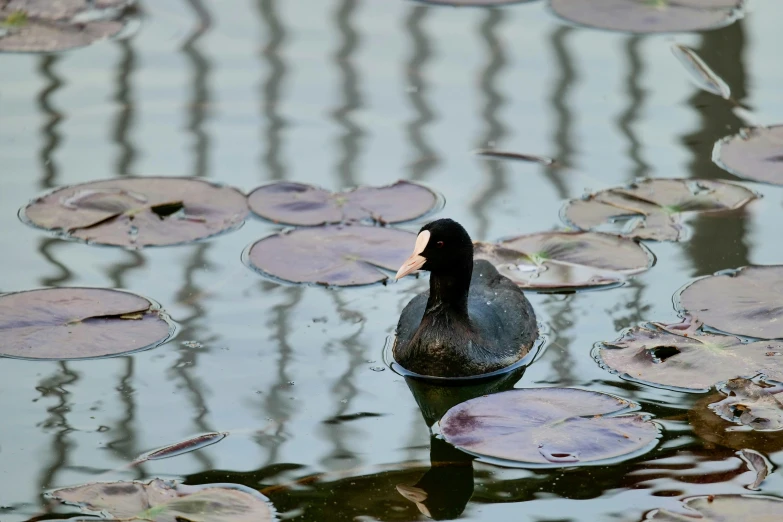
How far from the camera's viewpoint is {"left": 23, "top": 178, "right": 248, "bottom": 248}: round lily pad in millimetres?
5594

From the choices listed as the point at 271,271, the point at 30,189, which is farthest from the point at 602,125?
the point at 30,189

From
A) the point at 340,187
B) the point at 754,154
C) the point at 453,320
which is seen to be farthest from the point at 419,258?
the point at 754,154

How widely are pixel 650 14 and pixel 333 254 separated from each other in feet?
10.8

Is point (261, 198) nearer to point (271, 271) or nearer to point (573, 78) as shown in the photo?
point (271, 271)

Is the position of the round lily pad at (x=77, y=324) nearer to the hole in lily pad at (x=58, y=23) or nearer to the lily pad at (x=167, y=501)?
the lily pad at (x=167, y=501)

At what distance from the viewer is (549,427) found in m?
4.20

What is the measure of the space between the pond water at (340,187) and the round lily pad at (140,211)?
2.8 inches

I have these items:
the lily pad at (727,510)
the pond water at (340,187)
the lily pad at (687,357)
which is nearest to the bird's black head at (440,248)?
the pond water at (340,187)

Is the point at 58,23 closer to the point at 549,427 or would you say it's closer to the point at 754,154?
the point at 754,154

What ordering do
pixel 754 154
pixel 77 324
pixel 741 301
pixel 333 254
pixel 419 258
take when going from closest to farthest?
pixel 419 258
pixel 77 324
pixel 741 301
pixel 333 254
pixel 754 154

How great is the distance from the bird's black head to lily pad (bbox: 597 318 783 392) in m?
0.65

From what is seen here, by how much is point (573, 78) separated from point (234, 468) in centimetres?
388

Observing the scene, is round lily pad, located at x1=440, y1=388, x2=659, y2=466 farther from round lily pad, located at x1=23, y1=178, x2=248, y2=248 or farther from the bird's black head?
round lily pad, located at x1=23, y1=178, x2=248, y2=248

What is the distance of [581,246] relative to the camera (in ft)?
18.0
